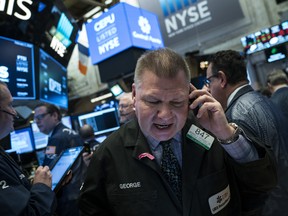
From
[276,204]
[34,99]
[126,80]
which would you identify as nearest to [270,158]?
[276,204]

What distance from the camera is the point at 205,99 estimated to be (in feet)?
3.80

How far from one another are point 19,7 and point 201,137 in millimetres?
2609

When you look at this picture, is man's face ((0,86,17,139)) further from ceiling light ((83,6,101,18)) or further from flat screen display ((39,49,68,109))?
ceiling light ((83,6,101,18))

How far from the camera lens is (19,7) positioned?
285 centimetres

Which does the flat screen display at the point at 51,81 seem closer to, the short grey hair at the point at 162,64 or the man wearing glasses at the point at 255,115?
the man wearing glasses at the point at 255,115

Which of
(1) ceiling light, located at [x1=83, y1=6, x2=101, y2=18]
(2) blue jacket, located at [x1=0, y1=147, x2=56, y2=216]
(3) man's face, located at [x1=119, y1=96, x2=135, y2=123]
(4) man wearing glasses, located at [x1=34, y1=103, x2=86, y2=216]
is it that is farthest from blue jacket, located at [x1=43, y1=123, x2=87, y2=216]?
(1) ceiling light, located at [x1=83, y1=6, x2=101, y2=18]

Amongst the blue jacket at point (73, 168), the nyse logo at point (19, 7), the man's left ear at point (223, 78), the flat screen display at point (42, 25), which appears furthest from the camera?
the flat screen display at point (42, 25)

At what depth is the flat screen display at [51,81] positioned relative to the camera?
3.57 metres

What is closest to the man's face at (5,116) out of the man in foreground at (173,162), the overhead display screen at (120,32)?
the man in foreground at (173,162)

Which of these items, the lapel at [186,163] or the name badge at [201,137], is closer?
the lapel at [186,163]

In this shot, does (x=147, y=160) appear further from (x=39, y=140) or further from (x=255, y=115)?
(x=39, y=140)

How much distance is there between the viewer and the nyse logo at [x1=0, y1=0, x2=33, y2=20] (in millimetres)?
2651

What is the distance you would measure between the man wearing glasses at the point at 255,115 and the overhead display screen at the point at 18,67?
221 cm

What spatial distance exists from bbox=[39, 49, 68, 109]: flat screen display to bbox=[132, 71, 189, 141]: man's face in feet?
8.94
